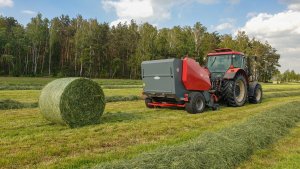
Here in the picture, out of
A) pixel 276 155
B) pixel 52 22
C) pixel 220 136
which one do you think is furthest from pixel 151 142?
pixel 52 22

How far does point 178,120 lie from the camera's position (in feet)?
34.5

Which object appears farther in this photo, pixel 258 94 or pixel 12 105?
pixel 258 94

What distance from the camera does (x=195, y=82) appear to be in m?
12.5

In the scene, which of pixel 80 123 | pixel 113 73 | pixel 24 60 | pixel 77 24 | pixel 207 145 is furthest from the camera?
pixel 77 24

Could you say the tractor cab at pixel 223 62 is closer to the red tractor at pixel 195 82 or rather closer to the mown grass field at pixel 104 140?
the red tractor at pixel 195 82

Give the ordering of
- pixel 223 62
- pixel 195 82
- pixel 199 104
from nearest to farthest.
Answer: pixel 195 82 < pixel 199 104 < pixel 223 62

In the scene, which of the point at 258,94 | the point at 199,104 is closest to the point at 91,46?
the point at 258,94

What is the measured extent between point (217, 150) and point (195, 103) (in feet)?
20.8

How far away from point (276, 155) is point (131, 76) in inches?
2394

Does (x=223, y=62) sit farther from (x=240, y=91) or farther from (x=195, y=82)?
(x=195, y=82)

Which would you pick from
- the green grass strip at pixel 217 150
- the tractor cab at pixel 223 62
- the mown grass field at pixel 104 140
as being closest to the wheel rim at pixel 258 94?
the tractor cab at pixel 223 62

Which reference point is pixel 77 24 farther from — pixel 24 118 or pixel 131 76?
pixel 24 118

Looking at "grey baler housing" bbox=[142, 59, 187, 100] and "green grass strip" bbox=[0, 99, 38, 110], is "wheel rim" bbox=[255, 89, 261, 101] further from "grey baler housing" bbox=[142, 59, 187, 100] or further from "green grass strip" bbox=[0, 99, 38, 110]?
"green grass strip" bbox=[0, 99, 38, 110]

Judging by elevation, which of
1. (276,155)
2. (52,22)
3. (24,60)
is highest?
(52,22)
